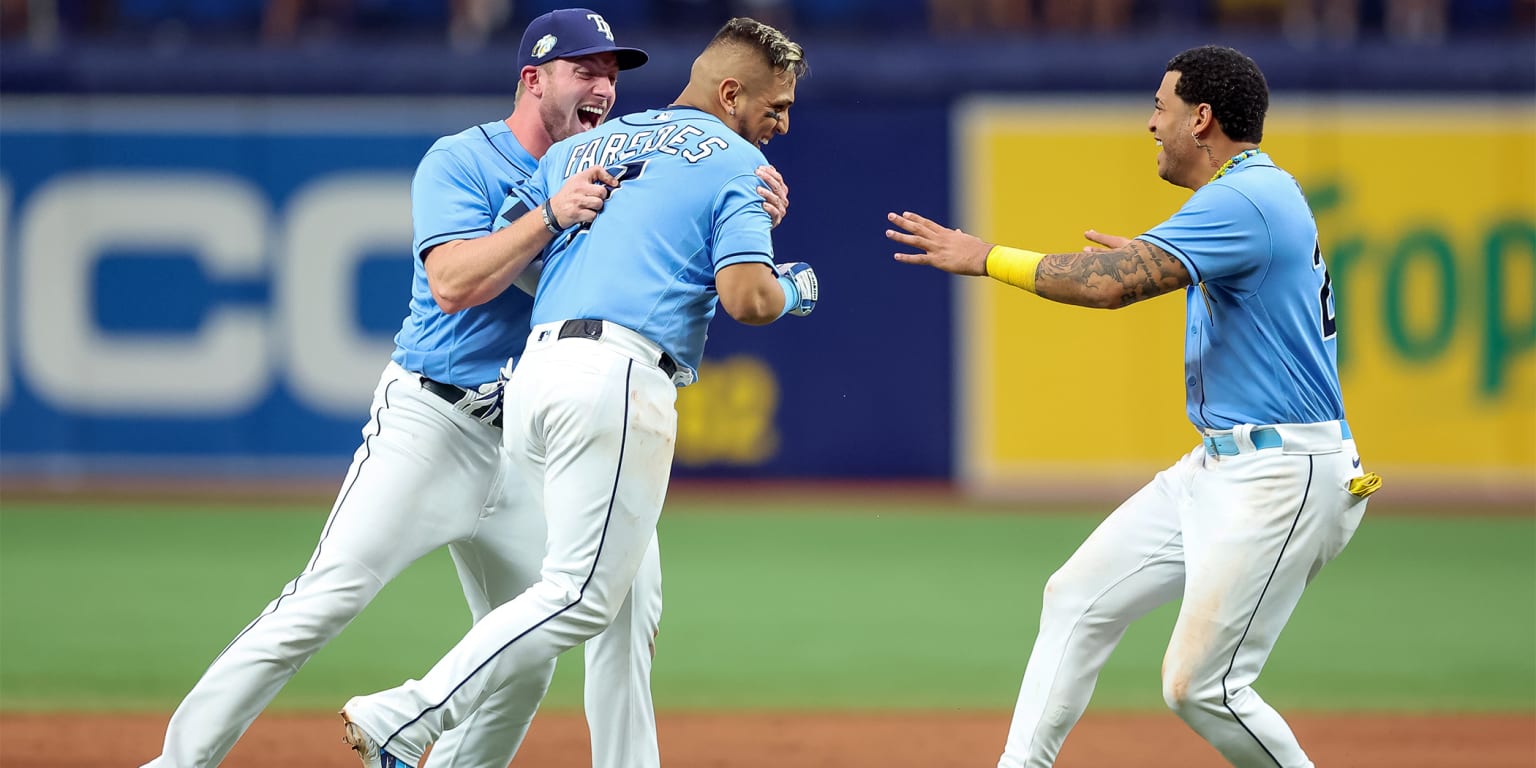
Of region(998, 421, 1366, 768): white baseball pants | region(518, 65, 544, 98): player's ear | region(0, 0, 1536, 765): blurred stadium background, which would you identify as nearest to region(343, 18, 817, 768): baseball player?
region(518, 65, 544, 98): player's ear

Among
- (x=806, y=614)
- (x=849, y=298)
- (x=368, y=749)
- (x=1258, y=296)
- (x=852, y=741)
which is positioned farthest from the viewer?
(x=849, y=298)

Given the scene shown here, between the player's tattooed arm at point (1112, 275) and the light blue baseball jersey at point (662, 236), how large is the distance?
79cm

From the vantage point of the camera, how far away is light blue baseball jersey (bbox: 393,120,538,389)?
181 inches

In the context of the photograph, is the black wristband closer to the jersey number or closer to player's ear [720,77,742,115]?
player's ear [720,77,742,115]

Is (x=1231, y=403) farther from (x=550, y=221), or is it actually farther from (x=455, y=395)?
(x=455, y=395)

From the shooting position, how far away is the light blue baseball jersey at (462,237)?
4.61 metres

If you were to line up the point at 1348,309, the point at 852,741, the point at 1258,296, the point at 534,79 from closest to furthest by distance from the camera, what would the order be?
the point at 1258,296 < the point at 534,79 < the point at 852,741 < the point at 1348,309

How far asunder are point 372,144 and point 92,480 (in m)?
3.60

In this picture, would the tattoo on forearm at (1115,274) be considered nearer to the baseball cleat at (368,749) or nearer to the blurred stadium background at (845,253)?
the baseball cleat at (368,749)

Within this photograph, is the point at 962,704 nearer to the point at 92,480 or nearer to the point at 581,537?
the point at 581,537

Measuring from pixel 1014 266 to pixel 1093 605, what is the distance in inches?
38.6

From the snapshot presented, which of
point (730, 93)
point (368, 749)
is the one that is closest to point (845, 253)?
point (730, 93)

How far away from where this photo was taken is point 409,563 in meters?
4.48

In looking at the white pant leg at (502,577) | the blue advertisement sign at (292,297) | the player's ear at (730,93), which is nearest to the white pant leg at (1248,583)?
Answer: the player's ear at (730,93)
